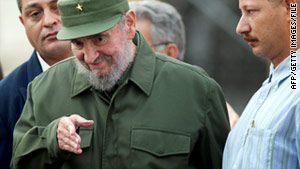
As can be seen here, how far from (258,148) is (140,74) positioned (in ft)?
3.08

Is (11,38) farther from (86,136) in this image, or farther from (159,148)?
(159,148)

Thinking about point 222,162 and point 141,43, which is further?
point 141,43

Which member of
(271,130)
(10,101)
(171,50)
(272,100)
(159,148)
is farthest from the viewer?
(171,50)

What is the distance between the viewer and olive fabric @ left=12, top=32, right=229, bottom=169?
3707mm

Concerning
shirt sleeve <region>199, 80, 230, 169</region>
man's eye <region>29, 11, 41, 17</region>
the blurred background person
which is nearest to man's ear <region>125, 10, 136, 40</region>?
shirt sleeve <region>199, 80, 230, 169</region>

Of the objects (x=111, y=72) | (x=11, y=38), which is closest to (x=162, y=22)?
(x=111, y=72)

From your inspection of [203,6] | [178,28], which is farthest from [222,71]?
[178,28]

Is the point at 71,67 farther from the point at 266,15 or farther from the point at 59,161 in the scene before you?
the point at 266,15

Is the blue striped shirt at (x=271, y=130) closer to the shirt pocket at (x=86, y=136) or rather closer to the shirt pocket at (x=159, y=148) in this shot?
the shirt pocket at (x=159, y=148)

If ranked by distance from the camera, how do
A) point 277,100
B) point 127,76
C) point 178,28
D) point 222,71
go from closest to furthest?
point 277,100 → point 127,76 → point 178,28 → point 222,71

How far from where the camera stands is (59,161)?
11.9ft

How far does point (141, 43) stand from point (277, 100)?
1.05m

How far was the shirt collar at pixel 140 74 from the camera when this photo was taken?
3.83m

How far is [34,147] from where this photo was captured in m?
3.72
